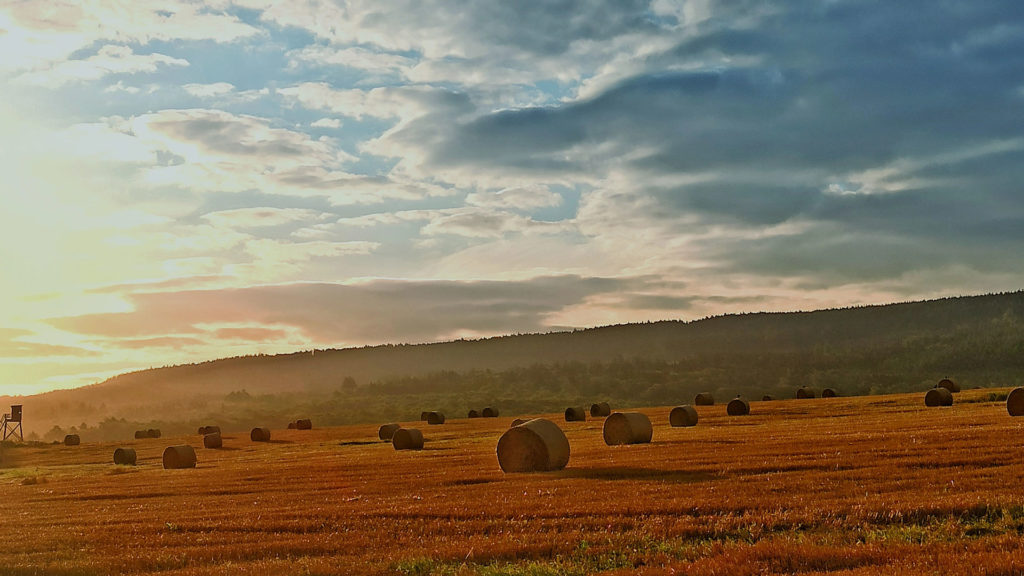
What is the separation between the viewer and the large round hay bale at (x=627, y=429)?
4175 cm

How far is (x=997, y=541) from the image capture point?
43.6ft

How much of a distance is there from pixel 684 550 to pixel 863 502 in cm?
525

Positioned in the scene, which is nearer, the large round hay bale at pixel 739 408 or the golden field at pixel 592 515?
the golden field at pixel 592 515

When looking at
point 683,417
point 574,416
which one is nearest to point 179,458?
point 683,417

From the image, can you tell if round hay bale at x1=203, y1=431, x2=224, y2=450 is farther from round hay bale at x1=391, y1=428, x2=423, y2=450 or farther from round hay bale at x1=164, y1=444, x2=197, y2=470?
round hay bale at x1=391, y1=428, x2=423, y2=450

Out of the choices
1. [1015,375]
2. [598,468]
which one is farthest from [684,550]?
[1015,375]

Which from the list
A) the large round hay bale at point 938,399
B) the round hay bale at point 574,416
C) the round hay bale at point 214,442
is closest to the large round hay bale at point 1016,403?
the large round hay bale at point 938,399

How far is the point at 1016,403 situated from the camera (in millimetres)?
45688

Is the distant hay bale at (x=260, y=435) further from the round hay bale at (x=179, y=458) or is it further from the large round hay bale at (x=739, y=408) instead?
the large round hay bale at (x=739, y=408)

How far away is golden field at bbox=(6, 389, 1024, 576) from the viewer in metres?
13.7

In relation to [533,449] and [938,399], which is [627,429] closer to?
[533,449]

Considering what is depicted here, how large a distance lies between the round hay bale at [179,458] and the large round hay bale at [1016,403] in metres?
42.7

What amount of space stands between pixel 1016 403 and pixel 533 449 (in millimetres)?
28565

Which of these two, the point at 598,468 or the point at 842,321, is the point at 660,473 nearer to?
the point at 598,468
